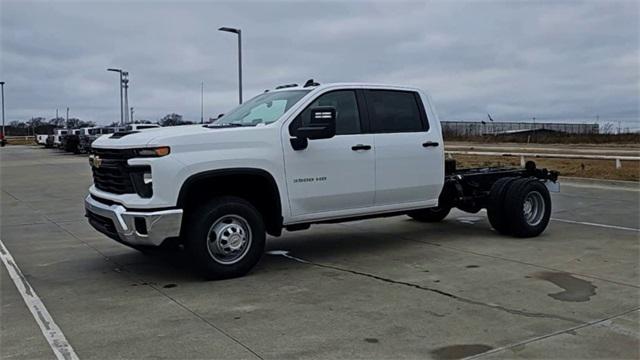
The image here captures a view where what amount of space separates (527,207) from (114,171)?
19.0 ft

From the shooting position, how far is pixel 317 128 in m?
7.12

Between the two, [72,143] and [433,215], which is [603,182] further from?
[72,143]

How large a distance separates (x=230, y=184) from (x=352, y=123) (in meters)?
1.70

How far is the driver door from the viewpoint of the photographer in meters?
7.25

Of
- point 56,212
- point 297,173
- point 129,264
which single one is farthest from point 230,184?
point 56,212

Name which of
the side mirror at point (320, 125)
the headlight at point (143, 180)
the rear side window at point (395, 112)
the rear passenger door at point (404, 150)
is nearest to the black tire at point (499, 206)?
the rear passenger door at point (404, 150)

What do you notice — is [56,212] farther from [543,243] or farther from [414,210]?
[543,243]

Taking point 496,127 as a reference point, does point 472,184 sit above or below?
below

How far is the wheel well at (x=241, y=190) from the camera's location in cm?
663

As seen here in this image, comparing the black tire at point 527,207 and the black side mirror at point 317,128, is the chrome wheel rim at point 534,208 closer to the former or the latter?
the black tire at point 527,207

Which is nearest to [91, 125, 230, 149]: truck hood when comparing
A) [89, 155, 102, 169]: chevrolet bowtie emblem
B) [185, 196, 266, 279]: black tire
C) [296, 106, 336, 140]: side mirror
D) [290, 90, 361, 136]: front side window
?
[89, 155, 102, 169]: chevrolet bowtie emblem

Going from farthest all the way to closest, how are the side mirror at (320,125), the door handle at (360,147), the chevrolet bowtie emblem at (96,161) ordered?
the door handle at (360,147) < the chevrolet bowtie emblem at (96,161) < the side mirror at (320,125)

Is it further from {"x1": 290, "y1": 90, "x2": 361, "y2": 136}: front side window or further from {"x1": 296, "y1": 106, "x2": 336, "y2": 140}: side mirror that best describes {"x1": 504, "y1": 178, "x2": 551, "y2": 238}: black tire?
{"x1": 296, "y1": 106, "x2": 336, "y2": 140}: side mirror

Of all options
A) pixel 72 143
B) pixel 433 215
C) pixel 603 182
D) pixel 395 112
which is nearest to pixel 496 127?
pixel 72 143
